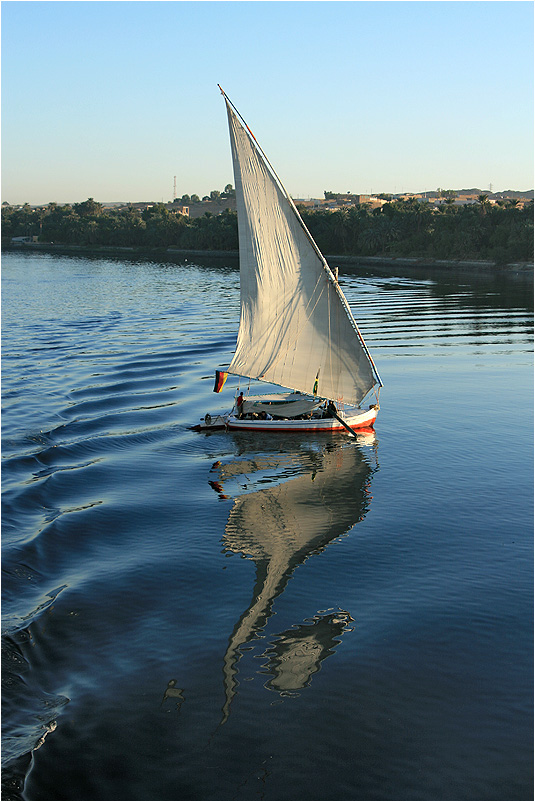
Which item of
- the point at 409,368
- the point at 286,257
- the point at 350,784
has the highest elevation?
the point at 286,257

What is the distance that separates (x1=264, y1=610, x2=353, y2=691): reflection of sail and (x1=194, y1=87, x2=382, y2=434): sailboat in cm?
2155

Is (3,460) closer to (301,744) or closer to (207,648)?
(207,648)

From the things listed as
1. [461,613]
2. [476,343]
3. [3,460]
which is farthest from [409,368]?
[461,613]

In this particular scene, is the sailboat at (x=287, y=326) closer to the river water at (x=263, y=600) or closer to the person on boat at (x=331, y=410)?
the person on boat at (x=331, y=410)

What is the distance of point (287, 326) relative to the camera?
4562cm

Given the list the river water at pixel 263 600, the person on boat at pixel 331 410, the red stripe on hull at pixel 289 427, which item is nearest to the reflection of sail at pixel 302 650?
the river water at pixel 263 600

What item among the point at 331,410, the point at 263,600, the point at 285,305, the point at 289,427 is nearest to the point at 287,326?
the point at 285,305

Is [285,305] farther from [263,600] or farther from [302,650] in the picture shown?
[302,650]

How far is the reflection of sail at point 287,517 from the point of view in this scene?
26.0m

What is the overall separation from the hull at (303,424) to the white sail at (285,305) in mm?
1119

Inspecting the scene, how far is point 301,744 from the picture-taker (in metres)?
18.8

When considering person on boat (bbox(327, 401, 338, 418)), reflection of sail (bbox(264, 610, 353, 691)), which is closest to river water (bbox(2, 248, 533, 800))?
reflection of sail (bbox(264, 610, 353, 691))

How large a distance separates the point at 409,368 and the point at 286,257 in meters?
24.7

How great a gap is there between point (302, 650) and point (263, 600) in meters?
3.37
